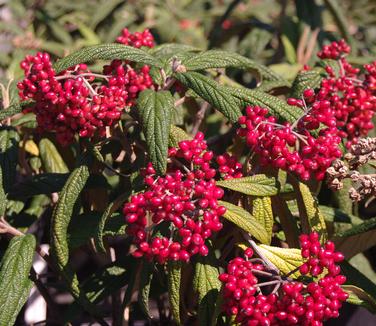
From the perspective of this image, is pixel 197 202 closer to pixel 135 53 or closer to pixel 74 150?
pixel 135 53

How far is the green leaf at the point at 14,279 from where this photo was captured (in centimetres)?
149

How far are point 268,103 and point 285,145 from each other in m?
0.19

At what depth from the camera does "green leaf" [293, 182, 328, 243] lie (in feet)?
4.98

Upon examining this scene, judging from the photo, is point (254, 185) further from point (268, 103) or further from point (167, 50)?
point (167, 50)

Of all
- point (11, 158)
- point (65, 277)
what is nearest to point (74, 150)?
point (11, 158)

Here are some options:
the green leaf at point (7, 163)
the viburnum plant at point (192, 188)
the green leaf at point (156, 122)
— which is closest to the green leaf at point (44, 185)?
the viburnum plant at point (192, 188)

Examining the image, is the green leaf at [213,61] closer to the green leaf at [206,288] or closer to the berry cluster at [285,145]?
the berry cluster at [285,145]

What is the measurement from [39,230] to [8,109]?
0.65m

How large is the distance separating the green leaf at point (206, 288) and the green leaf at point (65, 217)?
34 cm

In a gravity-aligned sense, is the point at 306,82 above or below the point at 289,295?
above

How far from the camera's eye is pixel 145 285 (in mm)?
1489

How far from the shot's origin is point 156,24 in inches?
136

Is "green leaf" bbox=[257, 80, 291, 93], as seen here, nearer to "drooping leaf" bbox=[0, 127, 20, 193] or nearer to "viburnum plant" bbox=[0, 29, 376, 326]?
"viburnum plant" bbox=[0, 29, 376, 326]

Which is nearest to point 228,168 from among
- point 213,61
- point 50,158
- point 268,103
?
point 268,103
